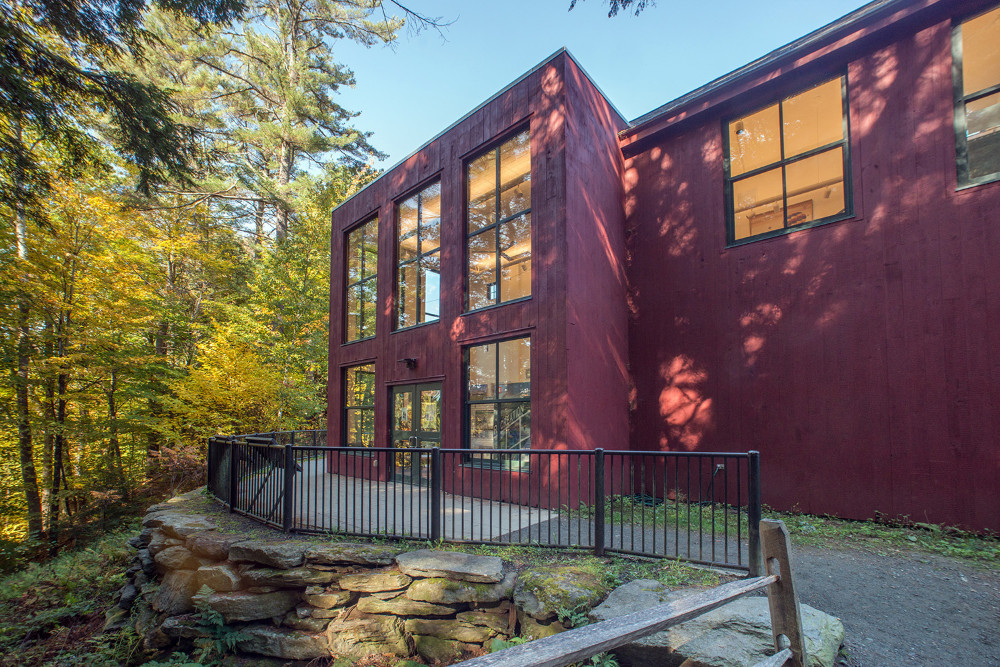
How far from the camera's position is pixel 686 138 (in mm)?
7715

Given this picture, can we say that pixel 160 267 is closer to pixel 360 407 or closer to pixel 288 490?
pixel 360 407

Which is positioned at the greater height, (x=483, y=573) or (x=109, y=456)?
(x=483, y=573)

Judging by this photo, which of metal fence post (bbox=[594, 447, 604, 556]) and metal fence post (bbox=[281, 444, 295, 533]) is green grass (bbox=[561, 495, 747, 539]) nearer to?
metal fence post (bbox=[594, 447, 604, 556])

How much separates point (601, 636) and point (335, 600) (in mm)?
3818

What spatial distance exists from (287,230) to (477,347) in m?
13.1

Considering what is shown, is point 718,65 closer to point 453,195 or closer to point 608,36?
point 608,36

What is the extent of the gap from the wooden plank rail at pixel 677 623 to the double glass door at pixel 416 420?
662 centimetres

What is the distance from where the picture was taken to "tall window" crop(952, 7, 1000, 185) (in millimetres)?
5277

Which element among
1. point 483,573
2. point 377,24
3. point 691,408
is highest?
point 377,24

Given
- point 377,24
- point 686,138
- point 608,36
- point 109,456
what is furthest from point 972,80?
point 109,456

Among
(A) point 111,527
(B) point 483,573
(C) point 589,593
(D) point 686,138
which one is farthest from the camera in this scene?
(A) point 111,527

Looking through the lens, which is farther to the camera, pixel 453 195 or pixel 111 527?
pixel 111 527

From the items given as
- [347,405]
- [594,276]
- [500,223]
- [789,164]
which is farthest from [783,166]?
[347,405]

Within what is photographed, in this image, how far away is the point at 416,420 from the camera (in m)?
8.96
